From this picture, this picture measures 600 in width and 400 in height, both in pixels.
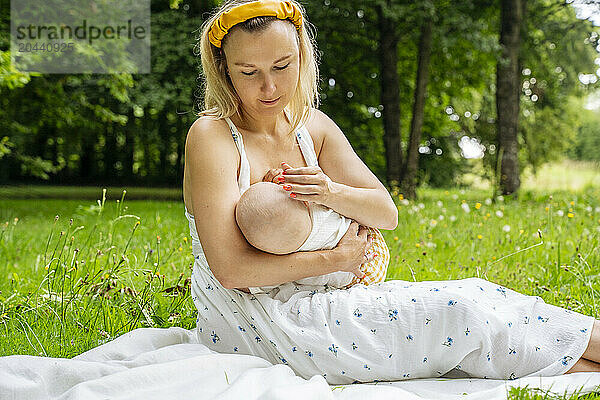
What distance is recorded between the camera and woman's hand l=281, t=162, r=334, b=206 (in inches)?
93.5

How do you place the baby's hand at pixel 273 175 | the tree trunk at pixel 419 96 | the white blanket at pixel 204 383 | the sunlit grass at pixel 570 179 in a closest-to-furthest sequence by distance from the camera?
the white blanket at pixel 204 383 < the baby's hand at pixel 273 175 < the tree trunk at pixel 419 96 < the sunlit grass at pixel 570 179

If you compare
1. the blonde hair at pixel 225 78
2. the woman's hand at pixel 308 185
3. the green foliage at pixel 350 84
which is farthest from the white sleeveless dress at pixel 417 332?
the green foliage at pixel 350 84

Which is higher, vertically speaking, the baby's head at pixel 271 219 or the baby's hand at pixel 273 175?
the baby's hand at pixel 273 175

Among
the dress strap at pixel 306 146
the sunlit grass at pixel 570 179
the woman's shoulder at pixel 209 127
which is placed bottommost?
the sunlit grass at pixel 570 179

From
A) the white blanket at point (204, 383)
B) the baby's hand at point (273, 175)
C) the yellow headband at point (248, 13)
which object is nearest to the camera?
the white blanket at point (204, 383)

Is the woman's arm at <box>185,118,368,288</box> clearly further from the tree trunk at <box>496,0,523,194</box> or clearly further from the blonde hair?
the tree trunk at <box>496,0,523,194</box>

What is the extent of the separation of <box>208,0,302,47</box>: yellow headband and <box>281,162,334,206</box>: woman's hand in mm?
580

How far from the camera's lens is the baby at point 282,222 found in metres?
2.32

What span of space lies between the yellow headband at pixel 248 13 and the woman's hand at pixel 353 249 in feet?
2.81

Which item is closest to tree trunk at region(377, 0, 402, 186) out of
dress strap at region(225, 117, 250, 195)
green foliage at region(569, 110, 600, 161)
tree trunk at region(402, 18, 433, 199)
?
tree trunk at region(402, 18, 433, 199)

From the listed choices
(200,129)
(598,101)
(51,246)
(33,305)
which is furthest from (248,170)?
(598,101)

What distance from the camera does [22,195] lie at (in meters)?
15.0

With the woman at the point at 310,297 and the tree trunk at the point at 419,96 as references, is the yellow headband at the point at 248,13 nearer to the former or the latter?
the woman at the point at 310,297

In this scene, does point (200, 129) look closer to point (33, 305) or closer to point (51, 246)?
point (33, 305)
